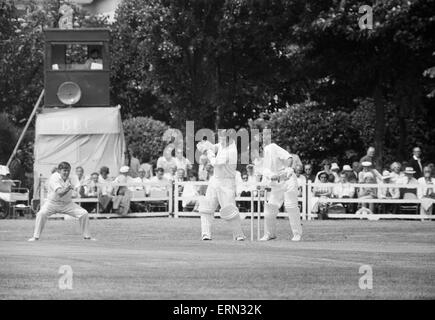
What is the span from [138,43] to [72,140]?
939cm

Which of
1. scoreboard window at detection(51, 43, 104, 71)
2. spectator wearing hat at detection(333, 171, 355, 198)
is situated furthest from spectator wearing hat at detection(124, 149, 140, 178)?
spectator wearing hat at detection(333, 171, 355, 198)

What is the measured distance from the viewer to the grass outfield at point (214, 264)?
57.4ft

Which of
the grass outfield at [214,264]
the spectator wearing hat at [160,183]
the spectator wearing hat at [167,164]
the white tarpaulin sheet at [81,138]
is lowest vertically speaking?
the grass outfield at [214,264]

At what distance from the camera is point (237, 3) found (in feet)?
144

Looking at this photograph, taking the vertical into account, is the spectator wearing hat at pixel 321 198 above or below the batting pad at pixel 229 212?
above

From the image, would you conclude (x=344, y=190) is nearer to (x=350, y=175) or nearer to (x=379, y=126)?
(x=350, y=175)

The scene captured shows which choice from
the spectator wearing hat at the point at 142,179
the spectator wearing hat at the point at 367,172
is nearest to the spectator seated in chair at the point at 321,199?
the spectator wearing hat at the point at 367,172

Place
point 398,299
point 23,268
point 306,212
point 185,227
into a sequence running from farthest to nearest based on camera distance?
point 306,212, point 185,227, point 23,268, point 398,299

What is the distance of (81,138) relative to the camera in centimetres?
3956

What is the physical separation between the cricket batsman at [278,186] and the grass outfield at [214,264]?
429mm

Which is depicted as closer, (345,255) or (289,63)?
(345,255)

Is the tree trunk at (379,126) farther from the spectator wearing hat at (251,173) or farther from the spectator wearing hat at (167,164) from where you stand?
the spectator wearing hat at (167,164)
